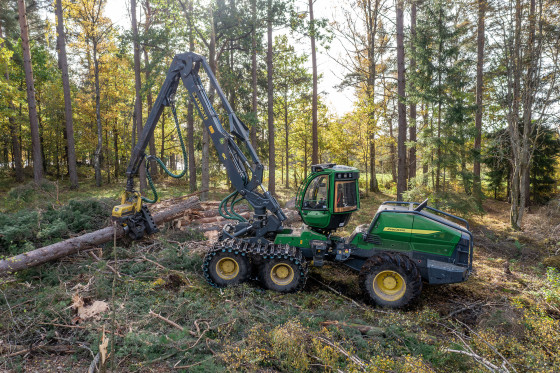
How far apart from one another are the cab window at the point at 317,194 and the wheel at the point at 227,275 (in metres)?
1.77

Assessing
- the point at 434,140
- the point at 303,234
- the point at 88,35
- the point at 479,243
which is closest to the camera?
the point at 303,234

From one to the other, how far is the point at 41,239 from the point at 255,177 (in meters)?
5.69

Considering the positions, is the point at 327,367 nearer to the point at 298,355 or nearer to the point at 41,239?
the point at 298,355

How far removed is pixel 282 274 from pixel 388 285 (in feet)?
6.80

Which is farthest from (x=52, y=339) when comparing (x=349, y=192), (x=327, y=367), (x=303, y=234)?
(x=349, y=192)

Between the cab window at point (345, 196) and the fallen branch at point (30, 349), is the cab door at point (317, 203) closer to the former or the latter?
the cab window at point (345, 196)

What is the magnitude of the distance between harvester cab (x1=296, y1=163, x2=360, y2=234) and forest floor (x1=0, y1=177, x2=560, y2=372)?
1.44 m

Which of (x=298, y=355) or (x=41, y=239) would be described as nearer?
(x=298, y=355)

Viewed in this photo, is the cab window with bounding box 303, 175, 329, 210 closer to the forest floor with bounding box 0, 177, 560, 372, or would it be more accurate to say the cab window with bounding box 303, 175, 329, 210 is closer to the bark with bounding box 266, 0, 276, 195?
the forest floor with bounding box 0, 177, 560, 372

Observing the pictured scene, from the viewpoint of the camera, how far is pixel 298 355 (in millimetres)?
4055

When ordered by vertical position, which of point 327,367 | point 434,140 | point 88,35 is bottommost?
point 327,367

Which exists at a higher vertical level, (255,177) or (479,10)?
(479,10)

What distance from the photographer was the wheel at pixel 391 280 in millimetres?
5902

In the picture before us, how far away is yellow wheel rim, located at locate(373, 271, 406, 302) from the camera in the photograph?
6070mm
